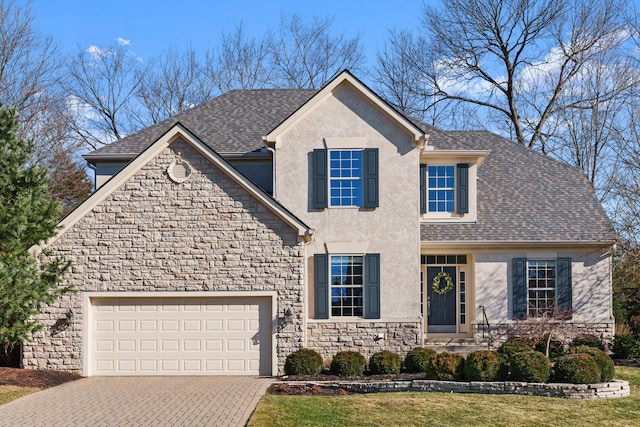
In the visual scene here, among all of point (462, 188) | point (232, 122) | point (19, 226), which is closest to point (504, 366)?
point (462, 188)

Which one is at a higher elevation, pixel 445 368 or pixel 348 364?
pixel 445 368

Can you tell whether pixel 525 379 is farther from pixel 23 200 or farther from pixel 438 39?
pixel 438 39

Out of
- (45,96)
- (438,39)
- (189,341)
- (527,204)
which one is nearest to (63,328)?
(189,341)

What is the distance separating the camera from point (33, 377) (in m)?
16.7

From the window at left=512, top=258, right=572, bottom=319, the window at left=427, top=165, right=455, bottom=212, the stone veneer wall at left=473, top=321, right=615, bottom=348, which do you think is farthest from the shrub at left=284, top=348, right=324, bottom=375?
the window at left=512, top=258, right=572, bottom=319

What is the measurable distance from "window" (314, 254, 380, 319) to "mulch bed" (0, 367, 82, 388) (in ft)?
21.0

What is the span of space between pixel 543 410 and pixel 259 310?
7437 millimetres

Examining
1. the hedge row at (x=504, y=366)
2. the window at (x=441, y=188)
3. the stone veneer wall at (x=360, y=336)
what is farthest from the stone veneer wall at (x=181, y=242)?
the window at (x=441, y=188)

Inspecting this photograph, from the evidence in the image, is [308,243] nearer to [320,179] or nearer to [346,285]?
[346,285]

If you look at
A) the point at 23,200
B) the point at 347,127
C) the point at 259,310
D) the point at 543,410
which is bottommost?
the point at 543,410

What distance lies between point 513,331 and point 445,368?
5.75 meters

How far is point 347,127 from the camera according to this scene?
2011 cm

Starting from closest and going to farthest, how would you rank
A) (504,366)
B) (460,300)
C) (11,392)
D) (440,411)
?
(440,411) < (11,392) < (504,366) < (460,300)

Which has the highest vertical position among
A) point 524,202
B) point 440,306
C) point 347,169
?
point 347,169
